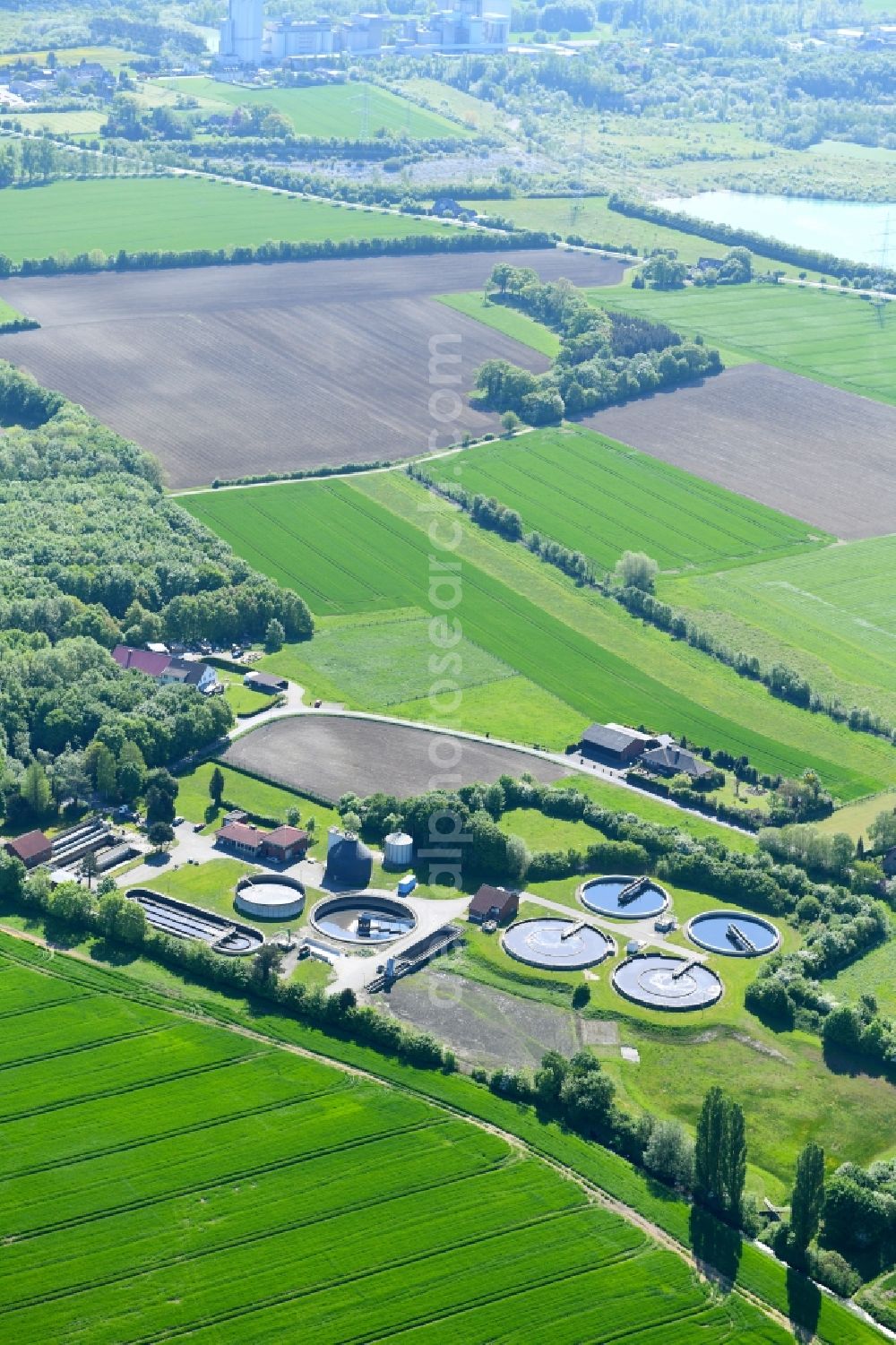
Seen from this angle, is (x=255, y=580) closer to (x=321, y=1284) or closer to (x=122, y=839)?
(x=122, y=839)

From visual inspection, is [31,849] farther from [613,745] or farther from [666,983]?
[613,745]

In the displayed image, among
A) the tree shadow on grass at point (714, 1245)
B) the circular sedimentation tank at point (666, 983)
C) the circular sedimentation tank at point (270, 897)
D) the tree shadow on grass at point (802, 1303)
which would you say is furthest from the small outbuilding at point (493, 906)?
the tree shadow on grass at point (802, 1303)

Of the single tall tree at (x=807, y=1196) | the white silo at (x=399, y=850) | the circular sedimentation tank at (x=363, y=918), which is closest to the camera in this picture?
the single tall tree at (x=807, y=1196)

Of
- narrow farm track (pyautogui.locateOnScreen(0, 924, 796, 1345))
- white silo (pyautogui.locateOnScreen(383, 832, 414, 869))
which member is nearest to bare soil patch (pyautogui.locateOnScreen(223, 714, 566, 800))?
white silo (pyautogui.locateOnScreen(383, 832, 414, 869))

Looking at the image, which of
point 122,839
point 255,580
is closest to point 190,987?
point 122,839

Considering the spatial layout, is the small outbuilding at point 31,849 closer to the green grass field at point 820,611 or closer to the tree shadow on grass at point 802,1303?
the tree shadow on grass at point 802,1303

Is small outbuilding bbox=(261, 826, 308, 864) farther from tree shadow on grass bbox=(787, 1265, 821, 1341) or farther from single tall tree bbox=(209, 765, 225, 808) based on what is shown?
tree shadow on grass bbox=(787, 1265, 821, 1341)

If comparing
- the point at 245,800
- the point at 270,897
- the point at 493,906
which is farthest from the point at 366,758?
the point at 493,906
